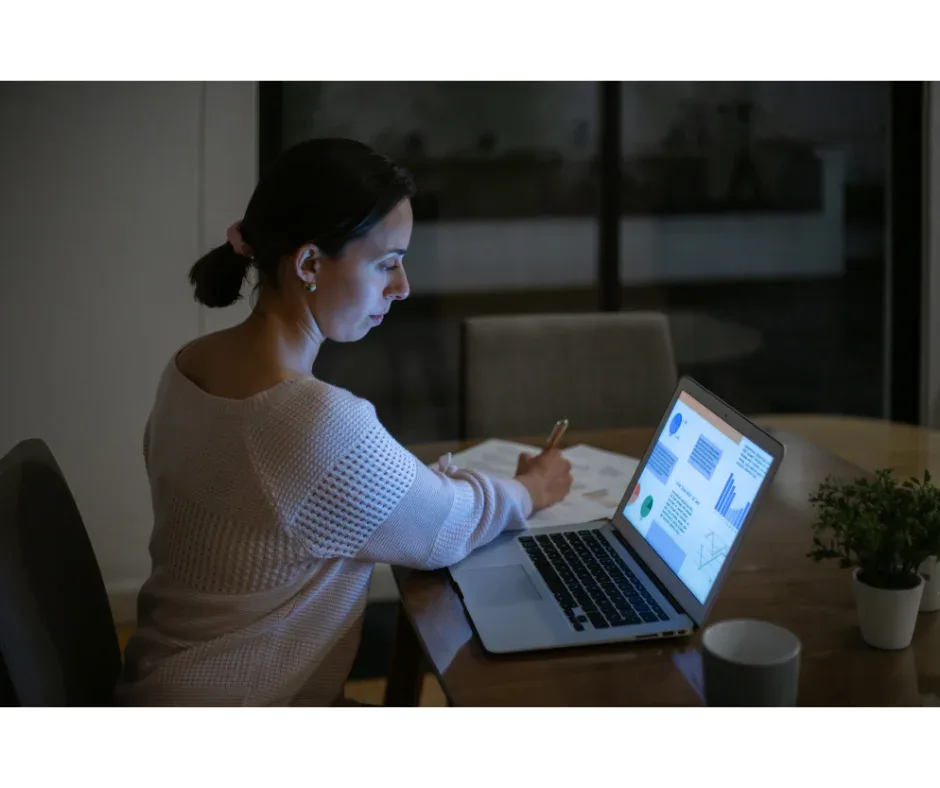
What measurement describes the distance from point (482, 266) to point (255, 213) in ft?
5.44

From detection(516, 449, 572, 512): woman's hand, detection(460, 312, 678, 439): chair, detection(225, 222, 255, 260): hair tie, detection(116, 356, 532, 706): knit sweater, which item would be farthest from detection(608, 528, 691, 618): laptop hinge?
detection(460, 312, 678, 439): chair

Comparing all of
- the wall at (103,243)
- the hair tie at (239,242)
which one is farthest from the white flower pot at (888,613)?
the wall at (103,243)

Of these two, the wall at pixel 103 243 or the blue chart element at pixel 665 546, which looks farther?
the wall at pixel 103 243

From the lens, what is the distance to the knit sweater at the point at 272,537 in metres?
1.06

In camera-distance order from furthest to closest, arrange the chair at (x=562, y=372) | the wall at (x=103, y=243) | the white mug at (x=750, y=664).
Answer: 1. the wall at (x=103, y=243)
2. the chair at (x=562, y=372)
3. the white mug at (x=750, y=664)

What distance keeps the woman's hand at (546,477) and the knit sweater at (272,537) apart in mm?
232

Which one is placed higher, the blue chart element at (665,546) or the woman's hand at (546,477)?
the woman's hand at (546,477)

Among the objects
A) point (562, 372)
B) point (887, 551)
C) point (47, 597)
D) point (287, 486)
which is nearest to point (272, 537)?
point (287, 486)

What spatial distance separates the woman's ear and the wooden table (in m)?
0.37

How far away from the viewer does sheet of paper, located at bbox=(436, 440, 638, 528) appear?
1380 mm

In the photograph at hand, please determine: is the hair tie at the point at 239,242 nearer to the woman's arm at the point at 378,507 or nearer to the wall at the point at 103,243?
the woman's arm at the point at 378,507

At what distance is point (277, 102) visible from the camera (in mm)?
2594
